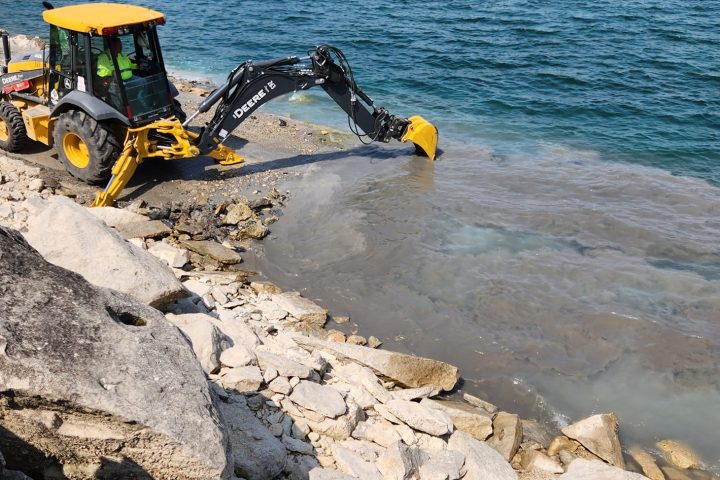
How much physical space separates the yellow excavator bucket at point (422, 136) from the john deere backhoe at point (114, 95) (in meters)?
1.66

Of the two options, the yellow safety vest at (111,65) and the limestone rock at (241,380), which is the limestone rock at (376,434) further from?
the yellow safety vest at (111,65)

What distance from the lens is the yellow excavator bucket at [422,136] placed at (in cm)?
1219

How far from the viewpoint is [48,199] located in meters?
9.05

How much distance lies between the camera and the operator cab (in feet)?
30.2

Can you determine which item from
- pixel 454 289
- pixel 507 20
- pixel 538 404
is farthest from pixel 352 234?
pixel 507 20

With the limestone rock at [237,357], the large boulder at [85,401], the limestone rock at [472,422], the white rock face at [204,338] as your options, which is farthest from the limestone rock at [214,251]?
the large boulder at [85,401]

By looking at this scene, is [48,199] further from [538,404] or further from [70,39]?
[538,404]

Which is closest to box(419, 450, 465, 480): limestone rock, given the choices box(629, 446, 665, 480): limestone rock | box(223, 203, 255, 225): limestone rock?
box(629, 446, 665, 480): limestone rock

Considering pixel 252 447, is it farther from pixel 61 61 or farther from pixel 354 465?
pixel 61 61

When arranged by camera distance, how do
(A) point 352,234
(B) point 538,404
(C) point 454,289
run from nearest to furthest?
(B) point 538,404
(C) point 454,289
(A) point 352,234

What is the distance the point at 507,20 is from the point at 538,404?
18587mm

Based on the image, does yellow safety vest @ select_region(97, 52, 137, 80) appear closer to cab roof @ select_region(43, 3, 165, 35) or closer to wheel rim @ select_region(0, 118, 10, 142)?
cab roof @ select_region(43, 3, 165, 35)

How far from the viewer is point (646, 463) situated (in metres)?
6.03

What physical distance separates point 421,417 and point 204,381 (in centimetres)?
248
